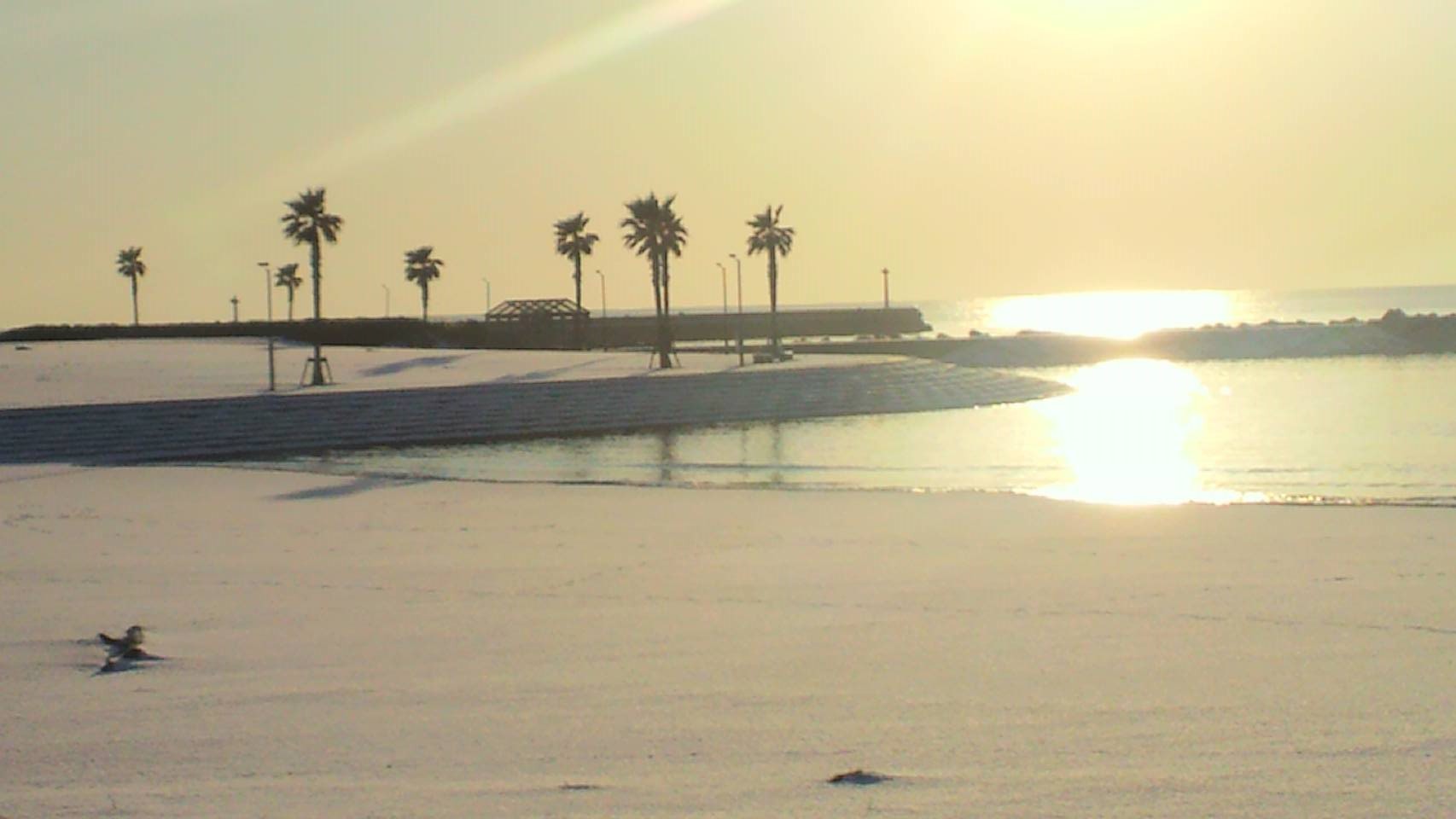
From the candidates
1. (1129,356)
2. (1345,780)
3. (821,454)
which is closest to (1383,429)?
(821,454)

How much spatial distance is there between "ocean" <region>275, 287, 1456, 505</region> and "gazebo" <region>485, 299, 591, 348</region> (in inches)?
1503

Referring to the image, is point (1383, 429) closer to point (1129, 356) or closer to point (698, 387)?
point (698, 387)

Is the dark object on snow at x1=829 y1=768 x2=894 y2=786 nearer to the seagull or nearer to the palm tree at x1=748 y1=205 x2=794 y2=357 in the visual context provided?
the seagull

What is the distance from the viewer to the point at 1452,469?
105 feet

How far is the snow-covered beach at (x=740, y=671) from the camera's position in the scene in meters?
8.57

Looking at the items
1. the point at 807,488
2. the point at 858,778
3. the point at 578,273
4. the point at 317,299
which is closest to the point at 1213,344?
the point at 578,273

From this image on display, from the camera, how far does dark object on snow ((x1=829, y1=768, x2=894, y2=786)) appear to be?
861 cm

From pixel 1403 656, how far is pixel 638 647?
536 centimetres

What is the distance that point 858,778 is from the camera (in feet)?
28.5

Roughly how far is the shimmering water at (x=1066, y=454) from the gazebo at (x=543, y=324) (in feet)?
124

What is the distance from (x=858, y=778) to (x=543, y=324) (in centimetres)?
8691

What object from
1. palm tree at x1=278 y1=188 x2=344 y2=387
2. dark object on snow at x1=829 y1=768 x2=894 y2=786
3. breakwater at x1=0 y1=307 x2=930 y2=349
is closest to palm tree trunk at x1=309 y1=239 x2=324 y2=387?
palm tree at x1=278 y1=188 x2=344 y2=387

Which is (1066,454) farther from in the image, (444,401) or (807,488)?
(444,401)

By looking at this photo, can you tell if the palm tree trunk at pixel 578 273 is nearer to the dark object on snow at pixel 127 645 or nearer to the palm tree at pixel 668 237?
the palm tree at pixel 668 237
